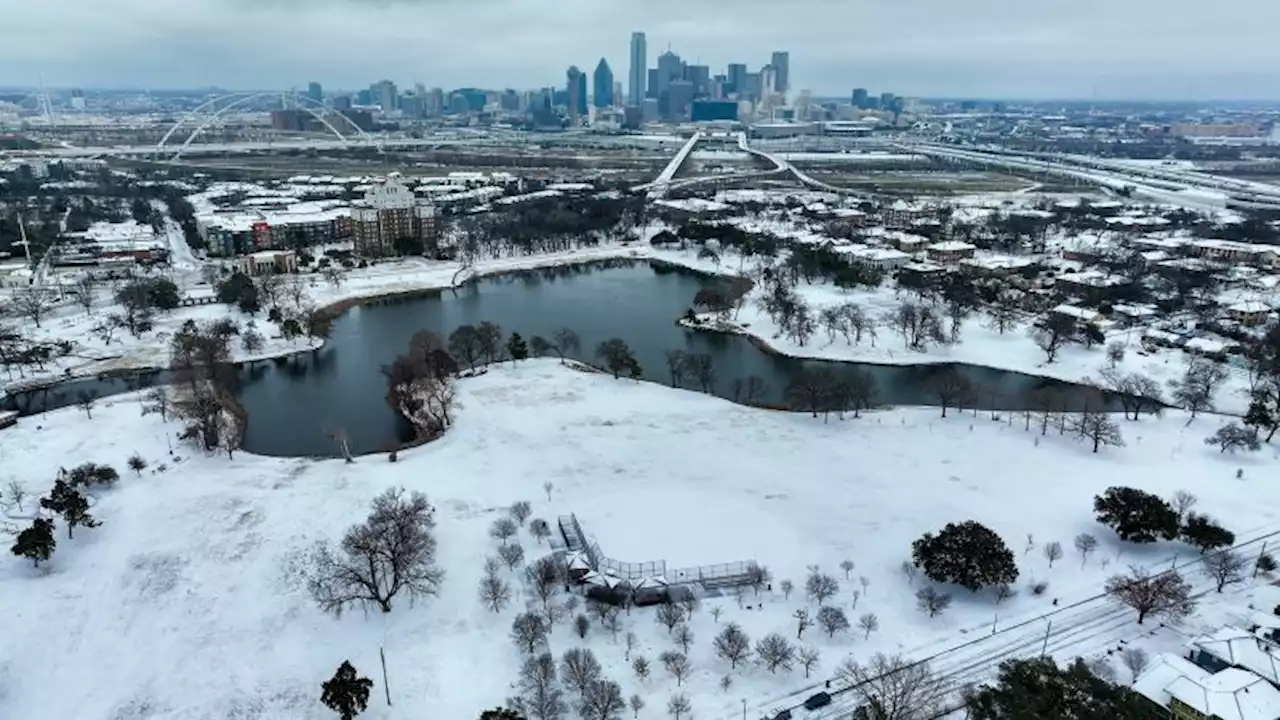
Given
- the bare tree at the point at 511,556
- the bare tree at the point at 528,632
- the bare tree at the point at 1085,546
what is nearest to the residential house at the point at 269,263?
the bare tree at the point at 511,556

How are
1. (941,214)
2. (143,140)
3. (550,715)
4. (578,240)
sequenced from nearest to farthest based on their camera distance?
(550,715)
(578,240)
(941,214)
(143,140)

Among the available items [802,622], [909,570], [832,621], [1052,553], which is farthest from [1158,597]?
[802,622]

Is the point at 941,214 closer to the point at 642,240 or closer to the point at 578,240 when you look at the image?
the point at 642,240

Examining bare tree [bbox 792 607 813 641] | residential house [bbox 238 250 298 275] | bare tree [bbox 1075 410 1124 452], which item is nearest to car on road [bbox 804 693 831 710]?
bare tree [bbox 792 607 813 641]

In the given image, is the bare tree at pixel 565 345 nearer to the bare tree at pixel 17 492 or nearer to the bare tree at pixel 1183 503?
the bare tree at pixel 17 492

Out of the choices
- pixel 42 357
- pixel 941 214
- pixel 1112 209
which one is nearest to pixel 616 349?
pixel 42 357

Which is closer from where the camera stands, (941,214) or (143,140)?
(941,214)

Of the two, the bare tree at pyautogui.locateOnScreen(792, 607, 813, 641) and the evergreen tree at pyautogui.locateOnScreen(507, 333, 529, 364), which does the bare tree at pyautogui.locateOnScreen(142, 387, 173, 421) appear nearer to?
the evergreen tree at pyautogui.locateOnScreen(507, 333, 529, 364)

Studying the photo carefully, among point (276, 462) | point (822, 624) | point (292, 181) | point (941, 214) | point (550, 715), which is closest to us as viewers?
point (550, 715)
